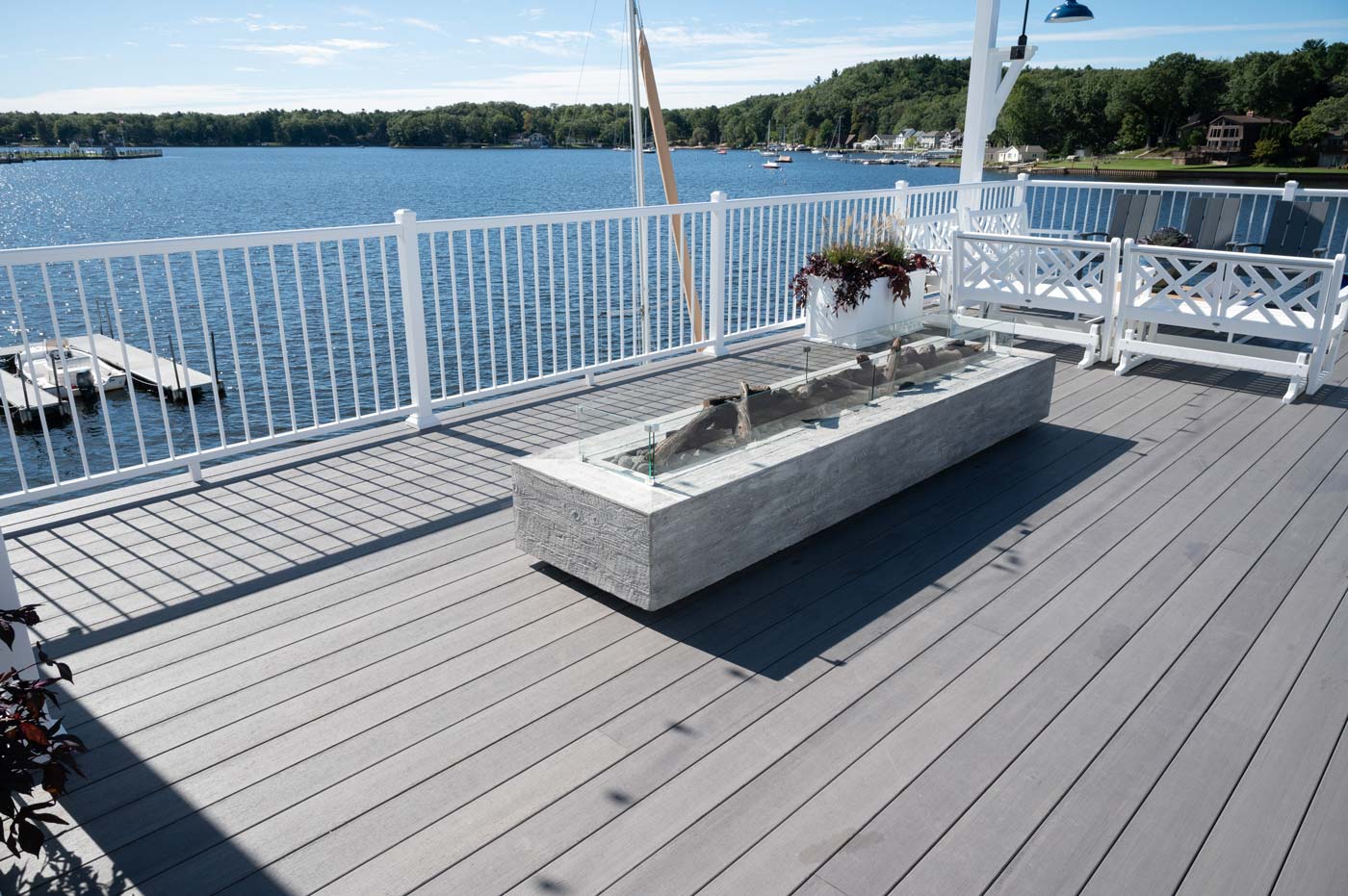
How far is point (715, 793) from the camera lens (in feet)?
6.48

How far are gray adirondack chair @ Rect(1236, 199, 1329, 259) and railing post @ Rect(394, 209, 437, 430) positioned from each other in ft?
19.2

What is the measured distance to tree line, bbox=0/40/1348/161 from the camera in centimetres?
4356

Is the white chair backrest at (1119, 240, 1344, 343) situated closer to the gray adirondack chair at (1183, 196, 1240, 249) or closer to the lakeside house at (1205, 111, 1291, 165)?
the gray adirondack chair at (1183, 196, 1240, 249)

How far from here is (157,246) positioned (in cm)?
340

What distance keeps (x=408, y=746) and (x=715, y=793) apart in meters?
0.76

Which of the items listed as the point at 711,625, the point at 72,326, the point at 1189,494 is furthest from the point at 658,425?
the point at 72,326

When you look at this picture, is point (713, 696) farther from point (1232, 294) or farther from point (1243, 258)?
point (1232, 294)

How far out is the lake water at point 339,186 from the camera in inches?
1404

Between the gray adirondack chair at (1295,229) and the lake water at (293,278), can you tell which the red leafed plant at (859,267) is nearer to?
the lake water at (293,278)

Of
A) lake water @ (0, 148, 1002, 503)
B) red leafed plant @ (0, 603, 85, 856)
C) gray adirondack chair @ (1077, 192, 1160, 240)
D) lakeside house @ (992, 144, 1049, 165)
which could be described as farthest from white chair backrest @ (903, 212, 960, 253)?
lakeside house @ (992, 144, 1049, 165)

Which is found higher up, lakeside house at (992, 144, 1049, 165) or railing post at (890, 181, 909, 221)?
lakeside house at (992, 144, 1049, 165)

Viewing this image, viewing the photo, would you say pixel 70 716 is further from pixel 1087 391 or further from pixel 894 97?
pixel 894 97

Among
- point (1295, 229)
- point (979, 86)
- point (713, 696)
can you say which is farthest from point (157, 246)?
point (1295, 229)

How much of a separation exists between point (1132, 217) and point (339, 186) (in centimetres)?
5070
